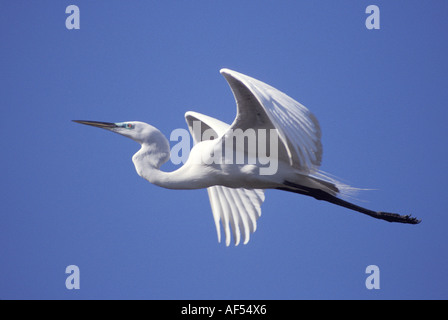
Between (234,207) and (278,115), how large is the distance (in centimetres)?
234

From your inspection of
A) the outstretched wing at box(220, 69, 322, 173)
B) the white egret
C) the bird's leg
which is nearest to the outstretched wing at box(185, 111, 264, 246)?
the white egret

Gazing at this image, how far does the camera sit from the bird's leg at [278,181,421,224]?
7.08 meters

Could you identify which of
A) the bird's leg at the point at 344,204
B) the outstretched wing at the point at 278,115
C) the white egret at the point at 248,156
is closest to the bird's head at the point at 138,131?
the white egret at the point at 248,156

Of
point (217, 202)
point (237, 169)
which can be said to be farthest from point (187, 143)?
point (237, 169)

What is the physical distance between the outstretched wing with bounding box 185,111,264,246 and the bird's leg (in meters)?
0.91

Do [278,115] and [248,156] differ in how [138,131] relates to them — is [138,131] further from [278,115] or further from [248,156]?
[278,115]

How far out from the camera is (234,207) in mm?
8055

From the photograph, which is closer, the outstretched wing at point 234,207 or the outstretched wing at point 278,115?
the outstretched wing at point 278,115

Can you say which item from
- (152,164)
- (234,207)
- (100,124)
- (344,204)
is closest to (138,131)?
(152,164)

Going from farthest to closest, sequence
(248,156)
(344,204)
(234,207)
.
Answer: (234,207) → (344,204) → (248,156)

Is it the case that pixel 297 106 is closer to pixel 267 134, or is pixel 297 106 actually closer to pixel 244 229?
pixel 267 134

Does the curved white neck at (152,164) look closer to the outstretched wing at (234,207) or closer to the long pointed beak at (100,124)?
the long pointed beak at (100,124)

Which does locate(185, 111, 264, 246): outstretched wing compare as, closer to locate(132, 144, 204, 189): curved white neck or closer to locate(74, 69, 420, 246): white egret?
locate(74, 69, 420, 246): white egret

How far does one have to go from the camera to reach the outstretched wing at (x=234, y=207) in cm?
796
